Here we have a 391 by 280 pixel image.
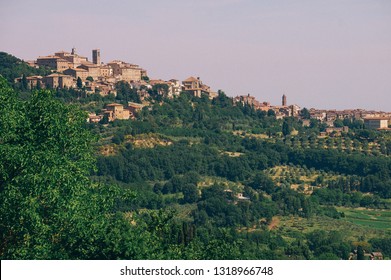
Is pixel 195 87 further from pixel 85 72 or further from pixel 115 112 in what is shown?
pixel 115 112

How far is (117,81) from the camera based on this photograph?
8962cm

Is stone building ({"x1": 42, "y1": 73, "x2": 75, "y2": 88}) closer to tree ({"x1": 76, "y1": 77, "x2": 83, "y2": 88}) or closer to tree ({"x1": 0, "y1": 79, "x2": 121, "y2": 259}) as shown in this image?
tree ({"x1": 76, "y1": 77, "x2": 83, "y2": 88})

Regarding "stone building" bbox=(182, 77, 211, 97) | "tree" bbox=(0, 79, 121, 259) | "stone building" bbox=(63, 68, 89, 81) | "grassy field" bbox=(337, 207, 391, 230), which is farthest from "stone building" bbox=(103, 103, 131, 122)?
"tree" bbox=(0, 79, 121, 259)

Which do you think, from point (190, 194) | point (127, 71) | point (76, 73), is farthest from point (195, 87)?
point (190, 194)

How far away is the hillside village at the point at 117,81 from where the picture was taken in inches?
3145

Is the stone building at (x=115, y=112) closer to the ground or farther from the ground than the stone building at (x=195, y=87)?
closer to the ground

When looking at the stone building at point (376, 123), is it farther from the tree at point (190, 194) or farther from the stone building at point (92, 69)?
the tree at point (190, 194)

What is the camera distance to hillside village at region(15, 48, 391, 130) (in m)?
79.9

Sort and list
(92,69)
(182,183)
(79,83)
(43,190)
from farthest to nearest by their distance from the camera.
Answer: (92,69) < (79,83) < (182,183) < (43,190)

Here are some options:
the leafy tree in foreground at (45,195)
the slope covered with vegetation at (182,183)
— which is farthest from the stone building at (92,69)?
the leafy tree in foreground at (45,195)

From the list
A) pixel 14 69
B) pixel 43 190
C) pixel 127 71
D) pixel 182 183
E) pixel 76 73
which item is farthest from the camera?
pixel 127 71

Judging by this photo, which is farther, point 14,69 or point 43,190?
point 14,69

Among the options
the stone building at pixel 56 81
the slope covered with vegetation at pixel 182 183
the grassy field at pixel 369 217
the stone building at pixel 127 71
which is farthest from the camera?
the stone building at pixel 127 71
